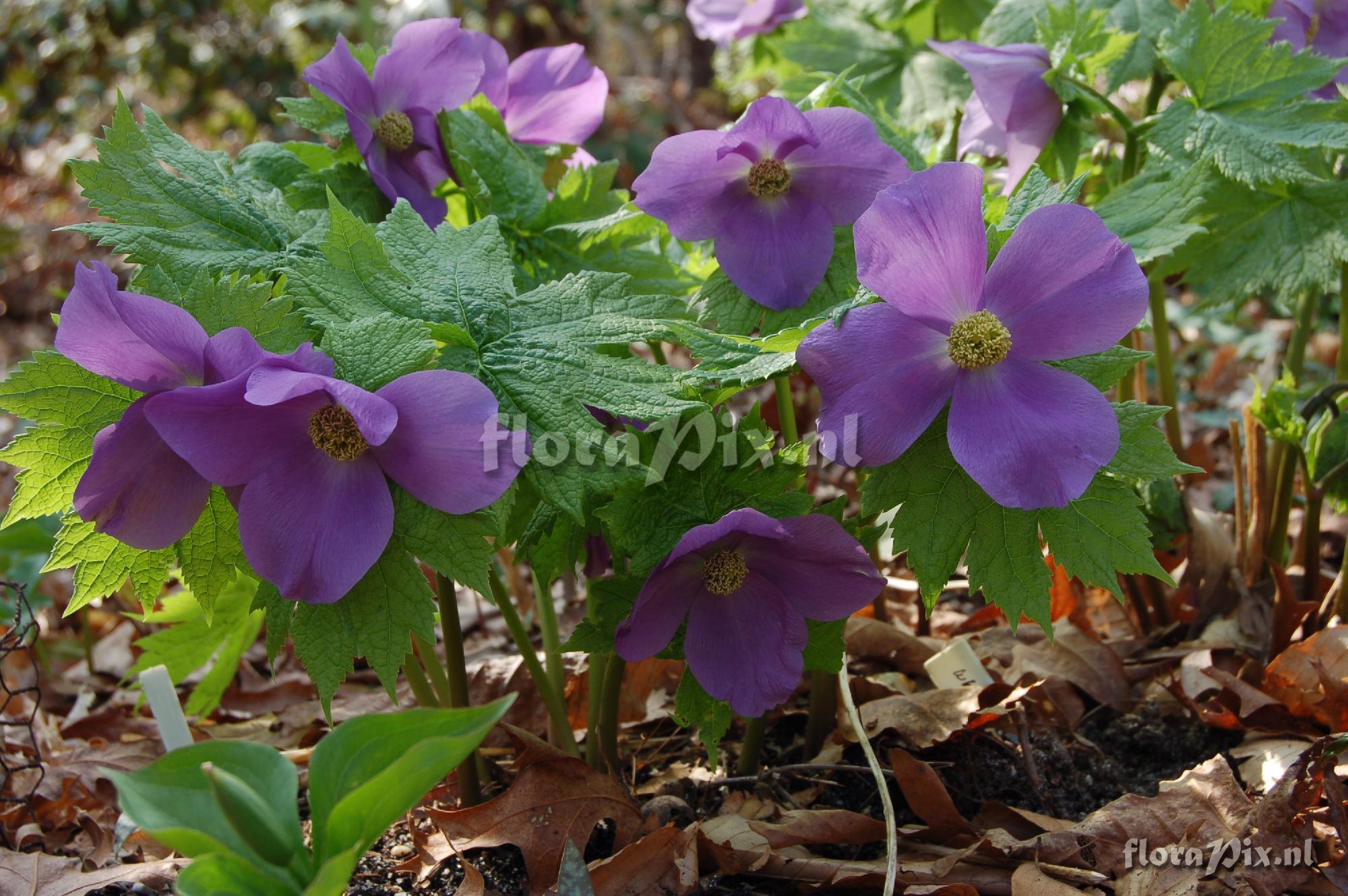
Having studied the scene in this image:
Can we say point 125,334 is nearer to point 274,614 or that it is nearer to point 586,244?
point 274,614

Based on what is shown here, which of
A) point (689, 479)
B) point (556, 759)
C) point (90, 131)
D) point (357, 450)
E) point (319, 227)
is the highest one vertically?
point (319, 227)

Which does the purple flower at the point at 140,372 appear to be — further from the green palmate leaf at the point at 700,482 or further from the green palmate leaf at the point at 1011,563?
the green palmate leaf at the point at 1011,563

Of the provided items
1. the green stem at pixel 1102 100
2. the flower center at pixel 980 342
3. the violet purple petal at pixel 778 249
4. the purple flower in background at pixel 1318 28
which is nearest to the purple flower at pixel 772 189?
the violet purple petal at pixel 778 249

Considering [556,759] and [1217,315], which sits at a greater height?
[556,759]

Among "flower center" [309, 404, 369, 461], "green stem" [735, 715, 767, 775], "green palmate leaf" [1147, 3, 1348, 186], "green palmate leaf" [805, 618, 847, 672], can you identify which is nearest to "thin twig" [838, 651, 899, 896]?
"green palmate leaf" [805, 618, 847, 672]

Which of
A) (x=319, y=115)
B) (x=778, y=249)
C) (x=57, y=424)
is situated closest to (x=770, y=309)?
(x=778, y=249)

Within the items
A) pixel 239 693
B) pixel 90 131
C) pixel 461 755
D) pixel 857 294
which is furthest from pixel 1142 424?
pixel 90 131

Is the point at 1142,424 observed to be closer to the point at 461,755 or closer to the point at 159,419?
the point at 461,755

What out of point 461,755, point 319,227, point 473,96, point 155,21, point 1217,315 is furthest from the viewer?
point 155,21
